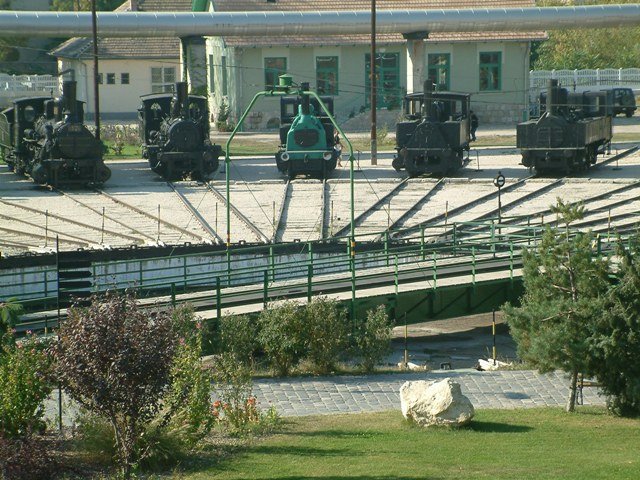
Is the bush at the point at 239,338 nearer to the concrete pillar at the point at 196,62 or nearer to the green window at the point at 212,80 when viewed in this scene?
the concrete pillar at the point at 196,62

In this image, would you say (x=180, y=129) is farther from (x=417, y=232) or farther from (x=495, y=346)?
(x=495, y=346)

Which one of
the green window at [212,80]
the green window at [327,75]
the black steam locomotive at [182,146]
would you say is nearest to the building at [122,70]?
the green window at [212,80]

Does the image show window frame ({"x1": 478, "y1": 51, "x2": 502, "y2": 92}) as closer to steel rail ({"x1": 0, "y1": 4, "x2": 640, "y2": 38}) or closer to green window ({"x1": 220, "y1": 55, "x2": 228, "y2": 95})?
steel rail ({"x1": 0, "y1": 4, "x2": 640, "y2": 38})

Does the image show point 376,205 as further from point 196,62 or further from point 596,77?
point 596,77

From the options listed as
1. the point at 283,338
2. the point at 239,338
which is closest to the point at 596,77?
the point at 283,338

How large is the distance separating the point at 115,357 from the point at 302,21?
38127mm

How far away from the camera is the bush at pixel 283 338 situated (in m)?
20.6

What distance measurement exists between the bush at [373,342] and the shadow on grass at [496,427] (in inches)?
161

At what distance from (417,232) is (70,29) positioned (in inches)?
877

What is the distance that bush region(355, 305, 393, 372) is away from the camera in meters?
21.2

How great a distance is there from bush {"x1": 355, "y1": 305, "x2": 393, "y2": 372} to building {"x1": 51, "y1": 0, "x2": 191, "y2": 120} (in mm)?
46509

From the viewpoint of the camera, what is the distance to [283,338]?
67.9 feet

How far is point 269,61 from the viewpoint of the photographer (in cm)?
5875

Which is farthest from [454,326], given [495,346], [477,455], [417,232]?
[477,455]
